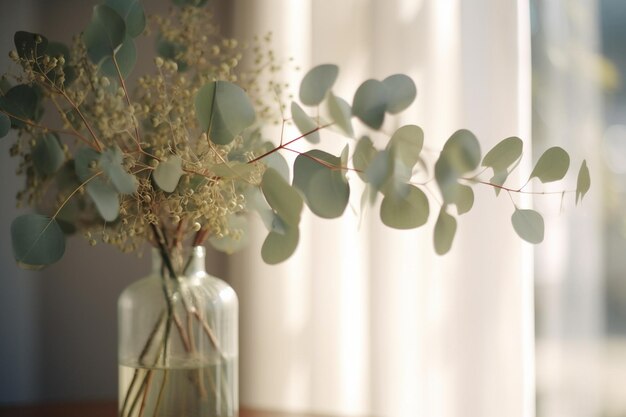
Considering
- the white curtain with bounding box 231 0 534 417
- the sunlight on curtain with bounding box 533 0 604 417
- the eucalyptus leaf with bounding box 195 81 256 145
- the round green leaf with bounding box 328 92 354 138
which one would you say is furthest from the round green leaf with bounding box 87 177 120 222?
the sunlight on curtain with bounding box 533 0 604 417

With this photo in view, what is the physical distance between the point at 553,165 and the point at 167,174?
16.0 inches

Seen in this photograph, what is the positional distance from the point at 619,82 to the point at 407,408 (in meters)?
0.67

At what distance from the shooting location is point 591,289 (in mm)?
1204

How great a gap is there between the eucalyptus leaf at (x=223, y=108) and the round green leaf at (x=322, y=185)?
7 centimetres

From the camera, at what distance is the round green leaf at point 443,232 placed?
706 mm

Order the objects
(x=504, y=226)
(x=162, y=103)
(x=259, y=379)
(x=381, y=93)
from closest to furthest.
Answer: (x=381, y=93) < (x=162, y=103) < (x=504, y=226) < (x=259, y=379)

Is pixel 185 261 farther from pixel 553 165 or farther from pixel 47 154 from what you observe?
pixel 553 165

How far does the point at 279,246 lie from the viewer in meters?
0.72

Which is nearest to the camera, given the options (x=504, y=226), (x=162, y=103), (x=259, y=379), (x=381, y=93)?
(x=381, y=93)

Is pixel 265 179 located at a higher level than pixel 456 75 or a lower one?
lower

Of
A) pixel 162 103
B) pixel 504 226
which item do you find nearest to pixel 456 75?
pixel 504 226

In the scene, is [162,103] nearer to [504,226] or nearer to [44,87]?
[44,87]

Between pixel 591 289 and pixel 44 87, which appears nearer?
pixel 44 87

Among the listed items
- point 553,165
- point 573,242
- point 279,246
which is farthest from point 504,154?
point 573,242
